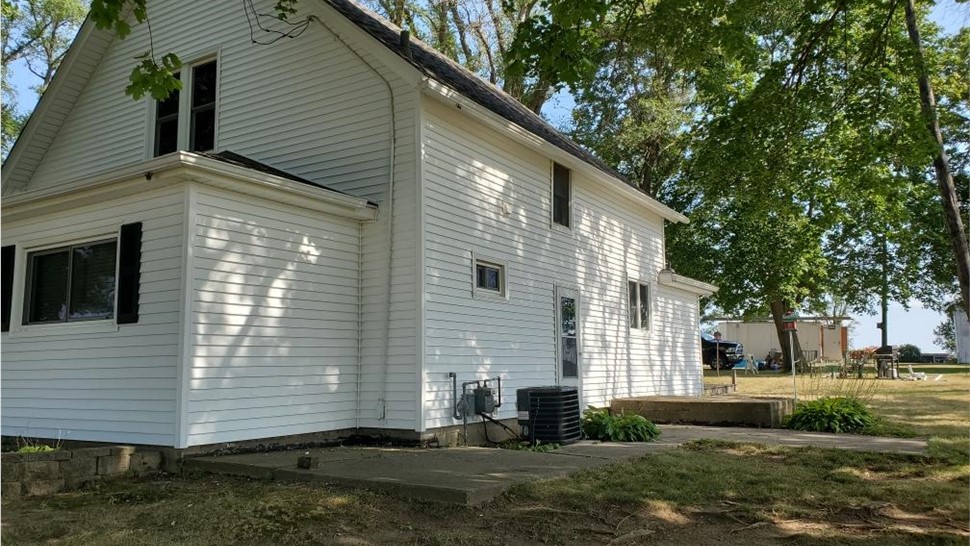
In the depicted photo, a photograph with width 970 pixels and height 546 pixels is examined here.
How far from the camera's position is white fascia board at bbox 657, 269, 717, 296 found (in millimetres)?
15164

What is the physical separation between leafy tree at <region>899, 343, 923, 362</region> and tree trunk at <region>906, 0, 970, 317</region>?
48625mm

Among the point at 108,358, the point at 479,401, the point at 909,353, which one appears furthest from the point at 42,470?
the point at 909,353

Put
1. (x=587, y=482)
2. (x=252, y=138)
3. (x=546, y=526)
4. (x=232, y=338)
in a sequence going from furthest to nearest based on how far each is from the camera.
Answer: (x=252, y=138) < (x=232, y=338) < (x=587, y=482) < (x=546, y=526)

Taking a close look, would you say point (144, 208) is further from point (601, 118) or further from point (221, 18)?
point (601, 118)

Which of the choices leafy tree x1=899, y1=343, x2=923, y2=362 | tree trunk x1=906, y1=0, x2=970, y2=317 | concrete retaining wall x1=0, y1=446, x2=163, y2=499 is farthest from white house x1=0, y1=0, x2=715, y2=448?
leafy tree x1=899, y1=343, x2=923, y2=362

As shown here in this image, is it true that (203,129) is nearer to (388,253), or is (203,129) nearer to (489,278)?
(388,253)

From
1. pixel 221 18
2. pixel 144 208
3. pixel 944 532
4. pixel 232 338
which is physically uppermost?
pixel 221 18

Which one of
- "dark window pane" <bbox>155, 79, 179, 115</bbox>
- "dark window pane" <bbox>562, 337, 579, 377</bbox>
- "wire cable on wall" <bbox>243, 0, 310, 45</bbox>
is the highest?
"wire cable on wall" <bbox>243, 0, 310, 45</bbox>

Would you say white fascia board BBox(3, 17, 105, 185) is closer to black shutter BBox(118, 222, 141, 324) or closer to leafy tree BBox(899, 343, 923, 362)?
black shutter BBox(118, 222, 141, 324)

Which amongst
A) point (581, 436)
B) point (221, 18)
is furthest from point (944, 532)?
point (221, 18)

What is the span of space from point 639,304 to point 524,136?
18.9 feet

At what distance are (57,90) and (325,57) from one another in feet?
19.3

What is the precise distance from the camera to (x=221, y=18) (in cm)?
1049

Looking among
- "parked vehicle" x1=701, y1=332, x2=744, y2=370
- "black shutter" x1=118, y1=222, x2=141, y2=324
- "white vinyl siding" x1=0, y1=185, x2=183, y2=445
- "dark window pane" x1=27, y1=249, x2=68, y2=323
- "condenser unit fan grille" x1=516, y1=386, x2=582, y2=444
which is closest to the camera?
"white vinyl siding" x1=0, y1=185, x2=183, y2=445
